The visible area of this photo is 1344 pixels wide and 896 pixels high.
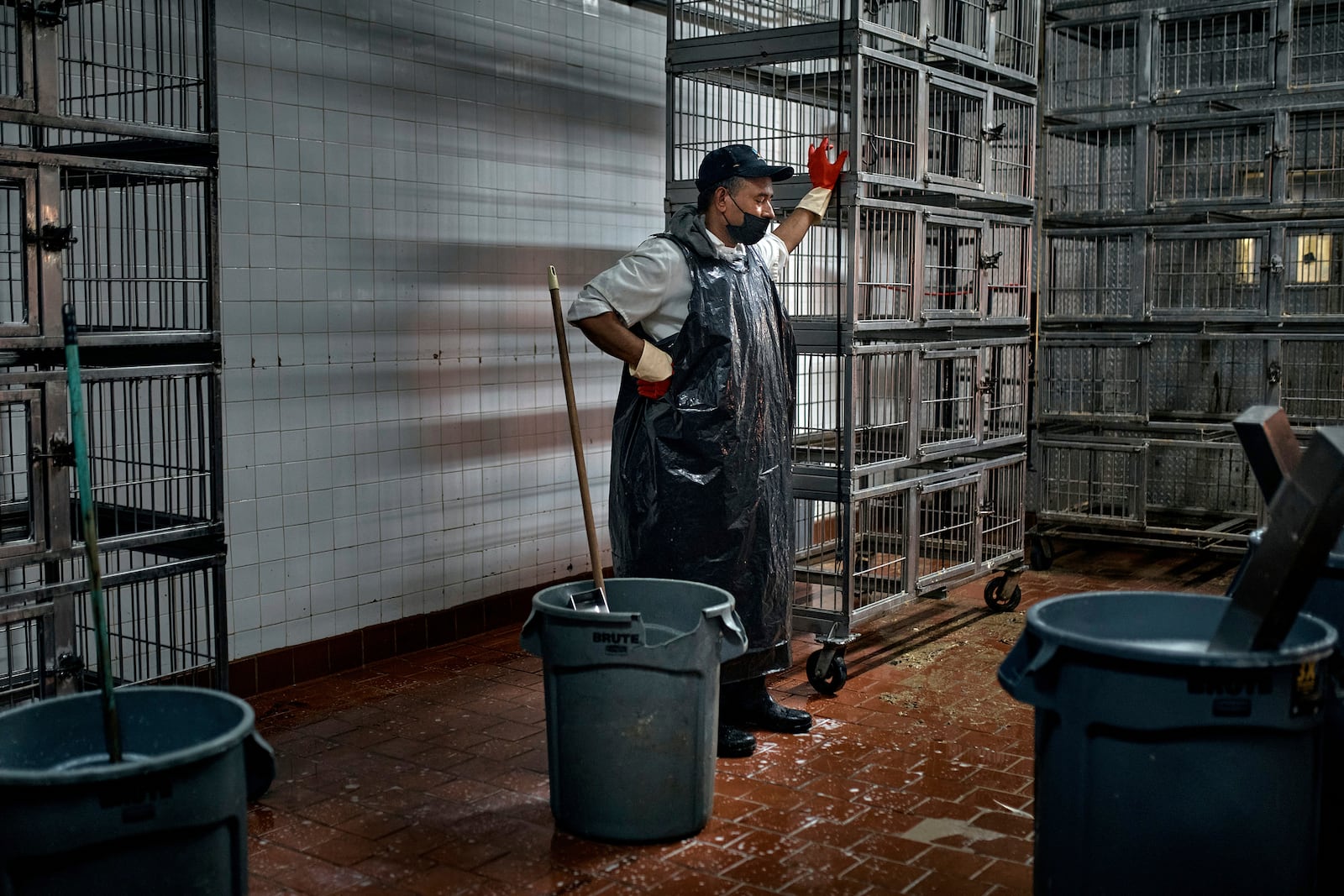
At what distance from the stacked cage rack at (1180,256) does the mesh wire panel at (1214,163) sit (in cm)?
2

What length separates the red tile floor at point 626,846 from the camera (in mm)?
3379

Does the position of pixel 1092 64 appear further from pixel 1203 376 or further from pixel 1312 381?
pixel 1312 381

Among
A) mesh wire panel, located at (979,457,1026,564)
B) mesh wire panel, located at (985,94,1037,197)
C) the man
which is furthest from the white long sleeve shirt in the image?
mesh wire panel, located at (985,94,1037,197)

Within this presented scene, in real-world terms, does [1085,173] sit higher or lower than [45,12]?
higher

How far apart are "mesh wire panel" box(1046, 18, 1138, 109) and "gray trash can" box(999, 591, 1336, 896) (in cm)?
531

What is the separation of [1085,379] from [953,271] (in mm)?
1362

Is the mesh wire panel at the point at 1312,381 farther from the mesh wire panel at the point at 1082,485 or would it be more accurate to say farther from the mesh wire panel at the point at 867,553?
the mesh wire panel at the point at 867,553

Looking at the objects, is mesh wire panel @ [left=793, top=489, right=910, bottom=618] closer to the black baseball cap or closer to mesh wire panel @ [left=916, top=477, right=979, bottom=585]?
mesh wire panel @ [left=916, top=477, right=979, bottom=585]

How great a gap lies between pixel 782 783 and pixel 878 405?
2191mm

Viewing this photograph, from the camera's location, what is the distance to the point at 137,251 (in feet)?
14.8

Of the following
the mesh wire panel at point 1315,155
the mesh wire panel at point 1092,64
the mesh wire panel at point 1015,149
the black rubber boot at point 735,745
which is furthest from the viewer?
the mesh wire panel at point 1092,64

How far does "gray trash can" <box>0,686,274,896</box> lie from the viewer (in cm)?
227

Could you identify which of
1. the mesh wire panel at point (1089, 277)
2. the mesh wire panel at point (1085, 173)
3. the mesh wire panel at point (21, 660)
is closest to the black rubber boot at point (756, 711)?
the mesh wire panel at point (21, 660)

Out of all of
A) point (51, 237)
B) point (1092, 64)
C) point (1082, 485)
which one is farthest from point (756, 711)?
point (1092, 64)
